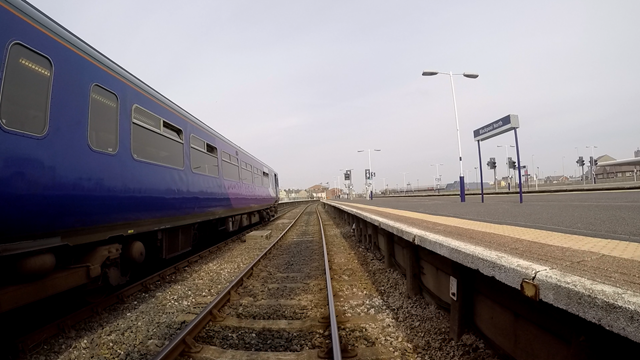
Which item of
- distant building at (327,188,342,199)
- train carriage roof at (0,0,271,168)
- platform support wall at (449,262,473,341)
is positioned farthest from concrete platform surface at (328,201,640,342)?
distant building at (327,188,342,199)

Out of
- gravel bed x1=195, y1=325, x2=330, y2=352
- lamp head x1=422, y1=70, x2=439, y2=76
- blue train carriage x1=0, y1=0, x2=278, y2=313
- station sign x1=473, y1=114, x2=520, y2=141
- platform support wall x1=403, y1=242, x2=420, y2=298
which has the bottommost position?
gravel bed x1=195, y1=325, x2=330, y2=352

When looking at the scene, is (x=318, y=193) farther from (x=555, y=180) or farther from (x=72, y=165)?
(x=72, y=165)

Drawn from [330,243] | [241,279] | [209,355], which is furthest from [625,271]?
[330,243]

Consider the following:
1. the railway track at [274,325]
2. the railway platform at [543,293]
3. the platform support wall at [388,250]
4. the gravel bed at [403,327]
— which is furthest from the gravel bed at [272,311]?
the platform support wall at [388,250]

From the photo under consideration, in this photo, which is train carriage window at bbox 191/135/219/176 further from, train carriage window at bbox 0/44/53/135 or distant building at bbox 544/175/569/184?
distant building at bbox 544/175/569/184

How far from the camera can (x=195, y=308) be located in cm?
468

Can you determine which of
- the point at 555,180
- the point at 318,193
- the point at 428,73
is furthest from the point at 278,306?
the point at 318,193

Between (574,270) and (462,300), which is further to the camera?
(462,300)

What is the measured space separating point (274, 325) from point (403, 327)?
4.94 feet

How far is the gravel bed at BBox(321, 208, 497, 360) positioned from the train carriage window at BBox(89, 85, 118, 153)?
12.4 feet

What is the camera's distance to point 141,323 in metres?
4.16

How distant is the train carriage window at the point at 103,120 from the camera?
13.8 feet

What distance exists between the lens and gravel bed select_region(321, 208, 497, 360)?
10.4ft

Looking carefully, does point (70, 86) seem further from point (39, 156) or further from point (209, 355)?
point (209, 355)
